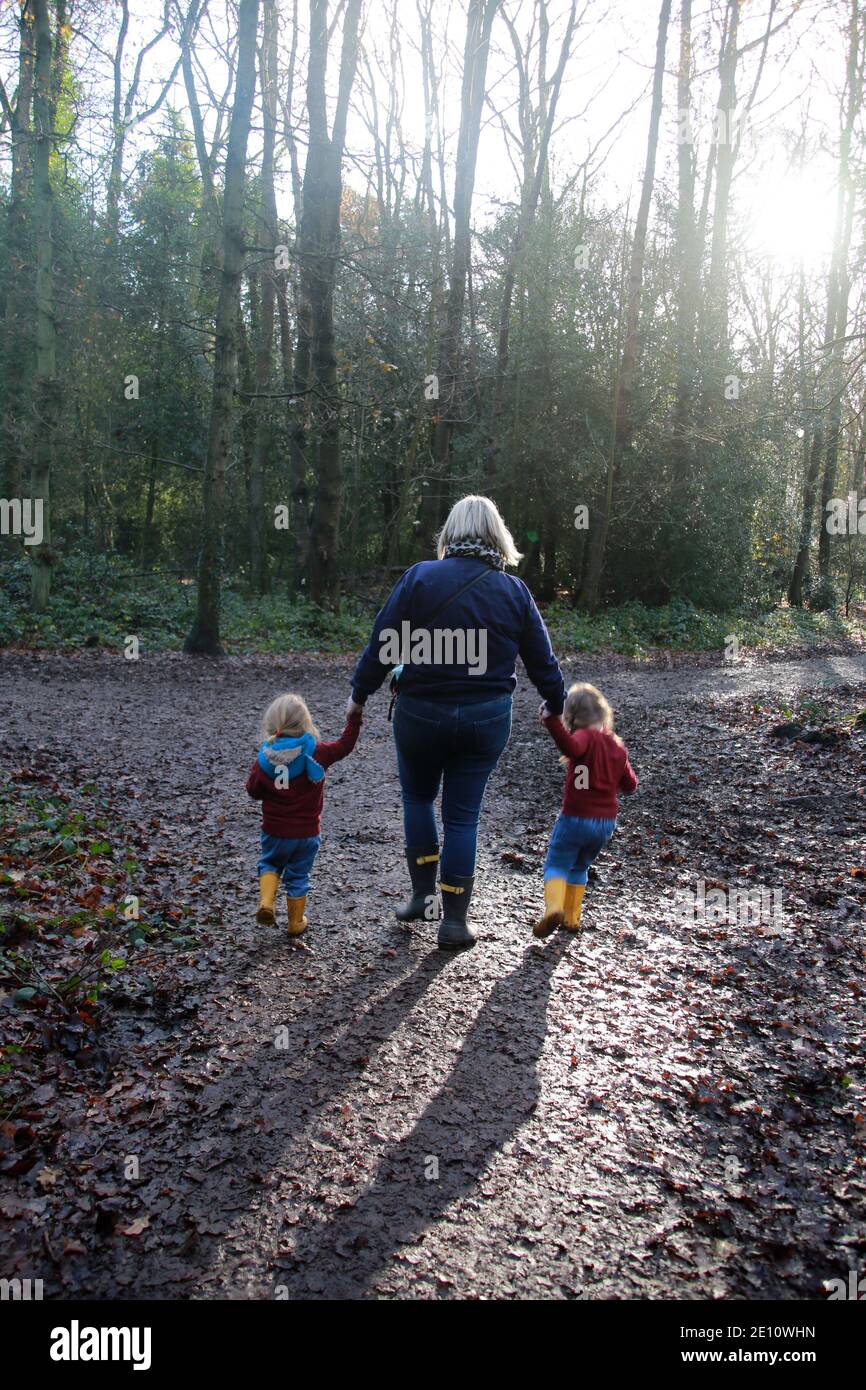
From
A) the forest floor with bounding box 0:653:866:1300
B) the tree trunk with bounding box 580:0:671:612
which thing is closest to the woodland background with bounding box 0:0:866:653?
the tree trunk with bounding box 580:0:671:612

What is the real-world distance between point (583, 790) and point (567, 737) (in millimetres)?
348

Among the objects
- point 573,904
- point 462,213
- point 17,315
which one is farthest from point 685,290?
point 573,904

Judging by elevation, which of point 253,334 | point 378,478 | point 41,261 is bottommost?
point 378,478

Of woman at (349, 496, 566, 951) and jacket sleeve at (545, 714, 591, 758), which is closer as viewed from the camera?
woman at (349, 496, 566, 951)

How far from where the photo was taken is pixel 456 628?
4.50 m

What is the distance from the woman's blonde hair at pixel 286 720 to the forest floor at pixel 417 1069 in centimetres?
118

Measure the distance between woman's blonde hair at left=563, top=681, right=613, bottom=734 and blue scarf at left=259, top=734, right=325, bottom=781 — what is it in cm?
143

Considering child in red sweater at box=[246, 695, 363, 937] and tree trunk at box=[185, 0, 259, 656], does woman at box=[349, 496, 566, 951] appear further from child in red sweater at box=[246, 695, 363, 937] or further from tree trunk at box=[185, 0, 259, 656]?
tree trunk at box=[185, 0, 259, 656]

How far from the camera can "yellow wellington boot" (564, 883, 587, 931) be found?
210 inches

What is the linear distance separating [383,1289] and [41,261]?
16.4 metres

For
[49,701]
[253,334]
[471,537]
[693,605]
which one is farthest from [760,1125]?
[253,334]

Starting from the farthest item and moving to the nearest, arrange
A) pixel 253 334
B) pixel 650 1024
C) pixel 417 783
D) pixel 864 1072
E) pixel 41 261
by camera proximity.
Answer: pixel 253 334 → pixel 41 261 → pixel 417 783 → pixel 650 1024 → pixel 864 1072

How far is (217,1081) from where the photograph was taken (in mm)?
3709

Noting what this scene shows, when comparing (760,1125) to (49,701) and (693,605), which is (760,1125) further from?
(693,605)
